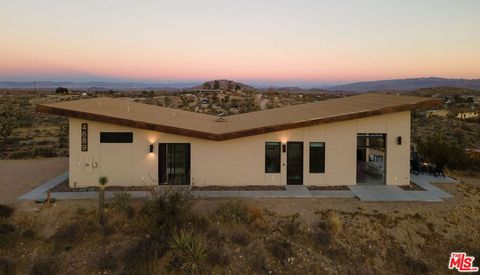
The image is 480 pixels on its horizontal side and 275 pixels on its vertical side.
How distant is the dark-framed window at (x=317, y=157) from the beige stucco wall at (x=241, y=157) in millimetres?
203

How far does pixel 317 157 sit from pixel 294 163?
109cm

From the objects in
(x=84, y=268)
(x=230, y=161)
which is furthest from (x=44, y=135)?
(x=84, y=268)

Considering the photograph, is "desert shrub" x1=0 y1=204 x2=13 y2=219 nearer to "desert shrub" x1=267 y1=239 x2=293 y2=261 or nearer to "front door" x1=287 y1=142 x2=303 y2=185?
"desert shrub" x1=267 y1=239 x2=293 y2=261

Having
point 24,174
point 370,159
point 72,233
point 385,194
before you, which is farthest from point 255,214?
point 24,174

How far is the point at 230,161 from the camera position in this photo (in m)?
16.2

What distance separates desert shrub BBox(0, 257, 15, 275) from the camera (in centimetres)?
1013

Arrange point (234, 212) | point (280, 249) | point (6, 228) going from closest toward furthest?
point (280, 249) → point (6, 228) → point (234, 212)

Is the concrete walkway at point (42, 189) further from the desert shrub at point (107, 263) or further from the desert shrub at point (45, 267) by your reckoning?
the desert shrub at point (107, 263)

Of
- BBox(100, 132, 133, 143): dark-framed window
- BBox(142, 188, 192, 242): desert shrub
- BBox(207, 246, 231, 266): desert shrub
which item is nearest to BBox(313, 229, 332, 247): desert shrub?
BBox(207, 246, 231, 266): desert shrub

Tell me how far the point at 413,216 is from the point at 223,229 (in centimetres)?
701

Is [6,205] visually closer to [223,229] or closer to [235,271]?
[223,229]

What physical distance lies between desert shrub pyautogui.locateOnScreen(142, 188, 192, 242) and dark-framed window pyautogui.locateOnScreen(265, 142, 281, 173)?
4923mm

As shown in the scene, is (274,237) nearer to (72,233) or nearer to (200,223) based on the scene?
(200,223)

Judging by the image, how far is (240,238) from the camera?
11445 mm
